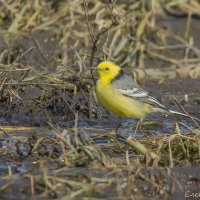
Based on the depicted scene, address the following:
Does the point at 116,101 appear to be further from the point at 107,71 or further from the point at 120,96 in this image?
the point at 107,71

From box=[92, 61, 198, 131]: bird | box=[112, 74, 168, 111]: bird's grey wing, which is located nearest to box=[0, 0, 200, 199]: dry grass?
box=[92, 61, 198, 131]: bird

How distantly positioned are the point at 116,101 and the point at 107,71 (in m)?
0.64

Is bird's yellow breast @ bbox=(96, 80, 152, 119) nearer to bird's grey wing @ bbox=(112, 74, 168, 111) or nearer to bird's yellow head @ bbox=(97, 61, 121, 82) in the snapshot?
bird's grey wing @ bbox=(112, 74, 168, 111)

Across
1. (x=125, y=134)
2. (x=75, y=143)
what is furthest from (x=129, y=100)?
(x=75, y=143)

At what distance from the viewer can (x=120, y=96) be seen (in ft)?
34.5

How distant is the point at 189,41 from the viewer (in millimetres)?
15781

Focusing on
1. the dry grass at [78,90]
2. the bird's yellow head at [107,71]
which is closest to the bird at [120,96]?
the bird's yellow head at [107,71]

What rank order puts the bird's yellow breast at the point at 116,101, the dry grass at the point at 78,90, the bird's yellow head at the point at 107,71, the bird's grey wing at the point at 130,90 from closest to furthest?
the dry grass at the point at 78,90 < the bird's yellow breast at the point at 116,101 < the bird's grey wing at the point at 130,90 < the bird's yellow head at the point at 107,71

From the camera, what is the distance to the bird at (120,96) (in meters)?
10.4

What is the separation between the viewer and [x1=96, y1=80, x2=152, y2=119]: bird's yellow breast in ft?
34.1

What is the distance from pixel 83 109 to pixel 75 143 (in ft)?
11.2

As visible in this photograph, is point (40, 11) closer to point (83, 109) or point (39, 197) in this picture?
point (83, 109)

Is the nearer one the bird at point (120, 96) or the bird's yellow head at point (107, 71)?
the bird at point (120, 96)

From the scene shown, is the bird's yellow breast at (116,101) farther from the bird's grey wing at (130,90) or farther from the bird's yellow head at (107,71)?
the bird's yellow head at (107,71)
